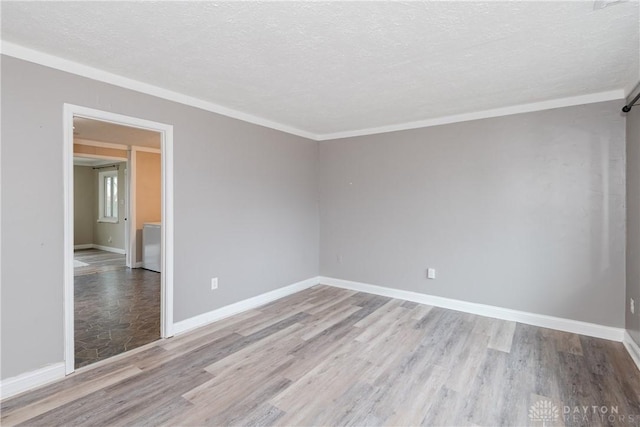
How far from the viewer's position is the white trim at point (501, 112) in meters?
2.98

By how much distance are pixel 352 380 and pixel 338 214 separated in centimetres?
282

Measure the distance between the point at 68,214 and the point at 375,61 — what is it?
263 centimetres

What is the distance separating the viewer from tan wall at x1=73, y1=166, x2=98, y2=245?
8.46 m

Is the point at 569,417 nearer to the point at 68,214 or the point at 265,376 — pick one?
the point at 265,376

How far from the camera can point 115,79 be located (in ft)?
8.47

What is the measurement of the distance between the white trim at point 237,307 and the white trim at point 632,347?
11.8ft

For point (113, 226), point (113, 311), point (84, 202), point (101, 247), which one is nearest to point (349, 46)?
point (113, 311)

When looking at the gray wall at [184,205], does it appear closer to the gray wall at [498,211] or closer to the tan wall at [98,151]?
the gray wall at [498,211]

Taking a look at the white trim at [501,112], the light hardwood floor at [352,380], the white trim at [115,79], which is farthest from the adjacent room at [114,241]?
the white trim at [501,112]

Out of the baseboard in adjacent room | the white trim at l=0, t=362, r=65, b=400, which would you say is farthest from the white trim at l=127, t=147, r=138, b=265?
the white trim at l=0, t=362, r=65, b=400

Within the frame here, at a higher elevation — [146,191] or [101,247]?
[146,191]

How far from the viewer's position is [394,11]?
1705 mm

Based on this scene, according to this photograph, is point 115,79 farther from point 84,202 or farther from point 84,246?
point 84,246

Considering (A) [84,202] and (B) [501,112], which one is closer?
(B) [501,112]
